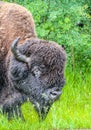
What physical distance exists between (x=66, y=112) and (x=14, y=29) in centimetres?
151

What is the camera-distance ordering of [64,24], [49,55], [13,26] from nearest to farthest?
[49,55] → [13,26] → [64,24]

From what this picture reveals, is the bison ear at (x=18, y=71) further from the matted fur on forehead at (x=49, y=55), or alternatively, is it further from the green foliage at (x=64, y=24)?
the green foliage at (x=64, y=24)

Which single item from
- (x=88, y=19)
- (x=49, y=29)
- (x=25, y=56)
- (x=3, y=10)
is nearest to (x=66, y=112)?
(x=25, y=56)

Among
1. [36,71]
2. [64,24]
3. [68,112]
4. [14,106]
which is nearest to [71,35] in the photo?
[64,24]

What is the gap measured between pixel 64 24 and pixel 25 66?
2745 mm

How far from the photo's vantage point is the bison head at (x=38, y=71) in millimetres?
7039

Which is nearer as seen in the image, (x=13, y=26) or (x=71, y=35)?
(x=13, y=26)

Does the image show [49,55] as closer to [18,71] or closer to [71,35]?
[18,71]

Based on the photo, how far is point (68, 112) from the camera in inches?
320

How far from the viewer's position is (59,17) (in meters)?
10.1

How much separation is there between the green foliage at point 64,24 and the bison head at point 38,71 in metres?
2.34

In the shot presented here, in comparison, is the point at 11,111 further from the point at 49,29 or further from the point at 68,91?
the point at 49,29

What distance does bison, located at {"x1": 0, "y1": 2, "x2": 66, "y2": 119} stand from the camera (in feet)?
23.2

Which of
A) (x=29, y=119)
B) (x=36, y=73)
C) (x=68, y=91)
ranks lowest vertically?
(x=68, y=91)
